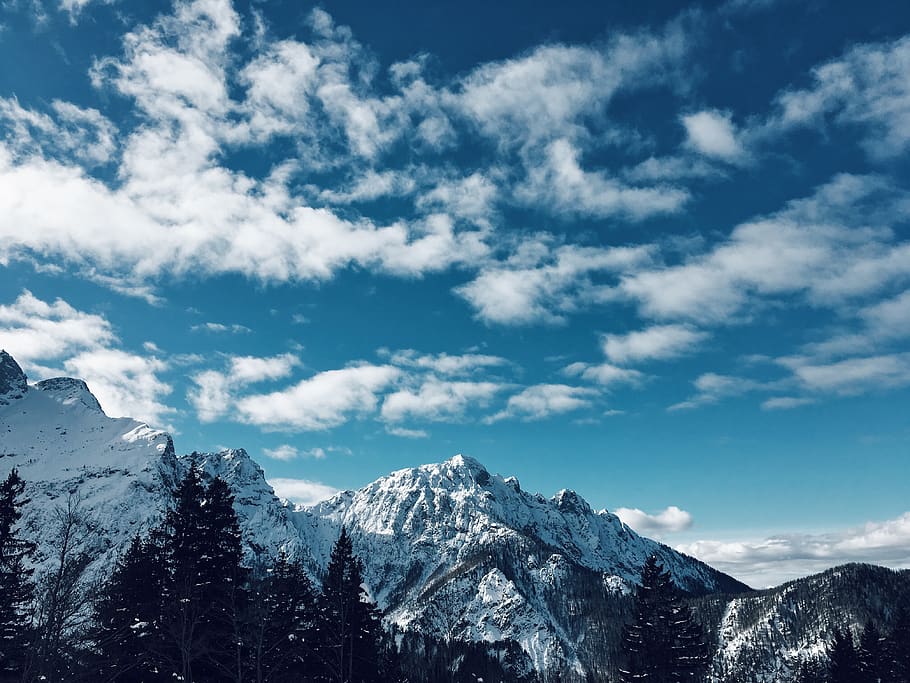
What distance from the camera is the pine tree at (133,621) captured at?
27719 mm

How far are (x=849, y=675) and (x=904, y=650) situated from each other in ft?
30.9

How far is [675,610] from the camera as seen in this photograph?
3225cm

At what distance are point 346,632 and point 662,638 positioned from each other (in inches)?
734

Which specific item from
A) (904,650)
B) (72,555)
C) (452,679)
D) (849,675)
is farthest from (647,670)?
(452,679)

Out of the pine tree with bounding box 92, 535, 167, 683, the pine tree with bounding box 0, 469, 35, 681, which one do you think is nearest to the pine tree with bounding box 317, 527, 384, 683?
the pine tree with bounding box 92, 535, 167, 683

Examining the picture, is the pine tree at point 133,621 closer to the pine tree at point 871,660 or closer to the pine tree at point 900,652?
the pine tree at point 871,660

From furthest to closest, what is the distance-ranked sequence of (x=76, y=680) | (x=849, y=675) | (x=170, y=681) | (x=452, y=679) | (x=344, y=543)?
1. (x=452, y=679)
2. (x=849, y=675)
3. (x=344, y=543)
4. (x=170, y=681)
5. (x=76, y=680)

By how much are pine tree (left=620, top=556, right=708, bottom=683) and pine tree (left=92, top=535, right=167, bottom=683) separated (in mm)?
25459

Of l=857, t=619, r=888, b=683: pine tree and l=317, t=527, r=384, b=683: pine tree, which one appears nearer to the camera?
l=317, t=527, r=384, b=683: pine tree

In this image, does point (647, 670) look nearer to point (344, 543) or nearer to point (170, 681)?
point (344, 543)

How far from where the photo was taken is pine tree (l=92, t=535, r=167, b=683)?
27.7m

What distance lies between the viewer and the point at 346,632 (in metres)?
34.9

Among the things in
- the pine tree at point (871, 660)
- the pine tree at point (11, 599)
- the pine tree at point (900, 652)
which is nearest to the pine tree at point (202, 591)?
the pine tree at point (11, 599)

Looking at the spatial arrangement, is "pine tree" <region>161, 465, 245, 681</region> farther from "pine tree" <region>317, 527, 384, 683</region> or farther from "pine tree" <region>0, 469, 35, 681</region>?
"pine tree" <region>0, 469, 35, 681</region>
